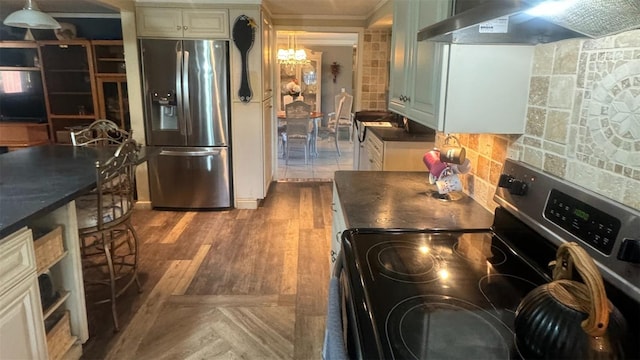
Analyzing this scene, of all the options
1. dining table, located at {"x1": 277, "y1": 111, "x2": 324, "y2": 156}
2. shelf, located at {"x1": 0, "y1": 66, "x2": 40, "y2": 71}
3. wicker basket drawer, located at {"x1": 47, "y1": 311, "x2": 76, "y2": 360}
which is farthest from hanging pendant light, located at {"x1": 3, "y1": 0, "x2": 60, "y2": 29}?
dining table, located at {"x1": 277, "y1": 111, "x2": 324, "y2": 156}

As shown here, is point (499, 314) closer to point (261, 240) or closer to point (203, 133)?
point (261, 240)

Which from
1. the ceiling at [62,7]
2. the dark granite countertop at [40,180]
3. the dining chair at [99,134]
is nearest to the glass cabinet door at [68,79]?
the ceiling at [62,7]

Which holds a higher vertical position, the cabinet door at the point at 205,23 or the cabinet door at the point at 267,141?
the cabinet door at the point at 205,23

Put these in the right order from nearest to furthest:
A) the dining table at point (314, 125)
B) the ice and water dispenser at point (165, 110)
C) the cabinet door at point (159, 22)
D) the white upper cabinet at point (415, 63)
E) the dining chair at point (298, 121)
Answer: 1. the white upper cabinet at point (415, 63)
2. the cabinet door at point (159, 22)
3. the ice and water dispenser at point (165, 110)
4. the dining chair at point (298, 121)
5. the dining table at point (314, 125)

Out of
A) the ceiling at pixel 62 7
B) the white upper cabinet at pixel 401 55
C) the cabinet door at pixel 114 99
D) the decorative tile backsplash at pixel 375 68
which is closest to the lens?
the white upper cabinet at pixel 401 55

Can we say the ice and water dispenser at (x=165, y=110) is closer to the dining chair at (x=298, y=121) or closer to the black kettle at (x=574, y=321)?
the dining chair at (x=298, y=121)

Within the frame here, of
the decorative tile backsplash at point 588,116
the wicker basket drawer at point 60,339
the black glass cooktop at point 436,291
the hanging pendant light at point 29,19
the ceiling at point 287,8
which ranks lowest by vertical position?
the wicker basket drawer at point 60,339

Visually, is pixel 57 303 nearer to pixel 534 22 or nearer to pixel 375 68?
pixel 534 22

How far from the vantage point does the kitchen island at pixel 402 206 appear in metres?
1.66

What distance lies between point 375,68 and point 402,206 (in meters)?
4.08

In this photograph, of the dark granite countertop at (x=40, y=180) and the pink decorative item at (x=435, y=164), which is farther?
the pink decorative item at (x=435, y=164)

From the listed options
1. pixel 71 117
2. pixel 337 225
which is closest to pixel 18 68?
pixel 71 117

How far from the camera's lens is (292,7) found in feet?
15.6

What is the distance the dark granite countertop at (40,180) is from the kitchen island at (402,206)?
3.91ft
